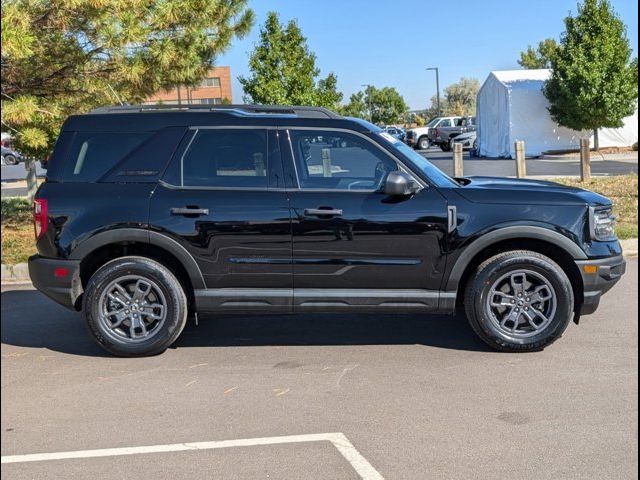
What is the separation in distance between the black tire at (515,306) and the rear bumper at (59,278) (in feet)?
9.97

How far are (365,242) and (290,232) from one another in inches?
22.5

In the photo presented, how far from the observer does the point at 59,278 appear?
543 centimetres

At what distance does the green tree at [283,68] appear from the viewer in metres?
17.4

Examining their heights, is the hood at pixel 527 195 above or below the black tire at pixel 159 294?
above

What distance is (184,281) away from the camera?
18.4ft

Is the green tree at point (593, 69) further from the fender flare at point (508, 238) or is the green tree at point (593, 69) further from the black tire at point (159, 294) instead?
the black tire at point (159, 294)

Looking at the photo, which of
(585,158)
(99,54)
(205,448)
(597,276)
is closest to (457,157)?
(585,158)

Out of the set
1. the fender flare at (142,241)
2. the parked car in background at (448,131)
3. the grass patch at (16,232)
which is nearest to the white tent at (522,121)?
the parked car in background at (448,131)

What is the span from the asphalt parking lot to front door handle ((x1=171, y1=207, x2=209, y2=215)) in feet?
3.75

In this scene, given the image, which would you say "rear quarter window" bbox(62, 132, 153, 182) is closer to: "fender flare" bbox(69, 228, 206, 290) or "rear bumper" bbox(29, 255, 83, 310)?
"fender flare" bbox(69, 228, 206, 290)

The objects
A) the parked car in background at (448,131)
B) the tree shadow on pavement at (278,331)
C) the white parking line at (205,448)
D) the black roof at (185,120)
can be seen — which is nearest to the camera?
the white parking line at (205,448)

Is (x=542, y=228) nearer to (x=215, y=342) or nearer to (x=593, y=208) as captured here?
(x=593, y=208)

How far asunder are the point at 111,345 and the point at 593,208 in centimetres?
386

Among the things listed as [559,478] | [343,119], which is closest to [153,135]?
[343,119]
